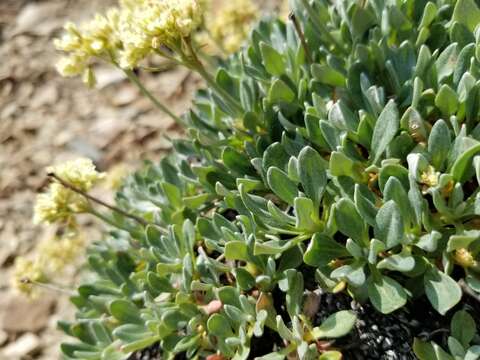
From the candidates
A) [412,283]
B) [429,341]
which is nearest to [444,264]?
[412,283]

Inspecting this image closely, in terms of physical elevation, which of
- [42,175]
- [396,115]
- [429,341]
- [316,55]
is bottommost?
[429,341]

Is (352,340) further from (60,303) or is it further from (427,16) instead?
(60,303)

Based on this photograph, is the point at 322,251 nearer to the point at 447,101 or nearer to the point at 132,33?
the point at 447,101

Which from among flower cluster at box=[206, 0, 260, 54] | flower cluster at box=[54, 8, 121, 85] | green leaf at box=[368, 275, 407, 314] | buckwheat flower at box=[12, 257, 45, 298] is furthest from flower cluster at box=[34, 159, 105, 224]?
flower cluster at box=[206, 0, 260, 54]

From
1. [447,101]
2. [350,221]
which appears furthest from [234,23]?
[350,221]

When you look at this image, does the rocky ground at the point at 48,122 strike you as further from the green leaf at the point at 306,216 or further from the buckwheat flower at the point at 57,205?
the green leaf at the point at 306,216

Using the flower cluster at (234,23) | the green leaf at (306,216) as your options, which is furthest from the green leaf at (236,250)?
the flower cluster at (234,23)
